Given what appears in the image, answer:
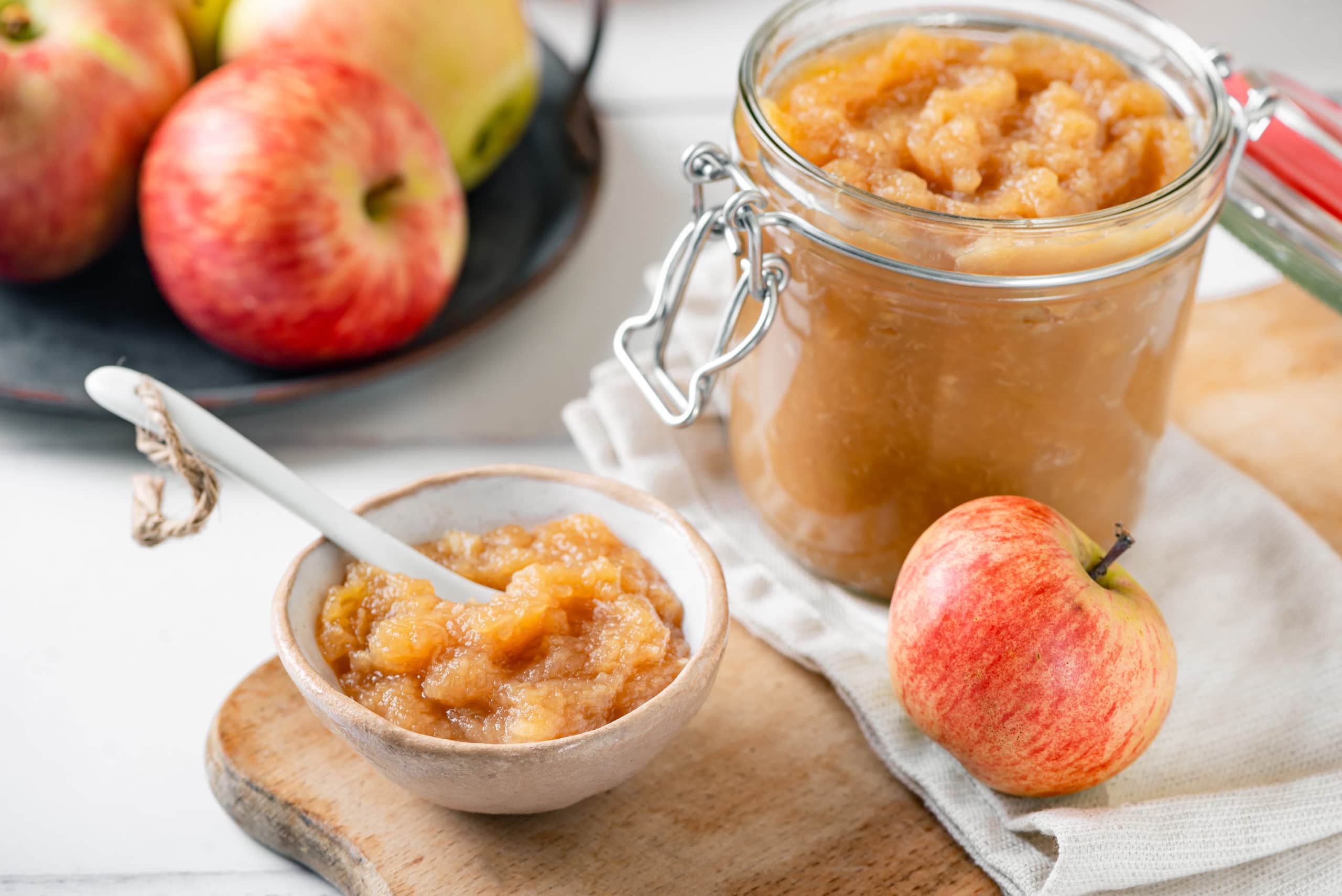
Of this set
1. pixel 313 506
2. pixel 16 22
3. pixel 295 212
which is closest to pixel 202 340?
pixel 295 212

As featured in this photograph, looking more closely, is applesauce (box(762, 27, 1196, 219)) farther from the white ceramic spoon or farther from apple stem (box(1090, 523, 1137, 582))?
the white ceramic spoon

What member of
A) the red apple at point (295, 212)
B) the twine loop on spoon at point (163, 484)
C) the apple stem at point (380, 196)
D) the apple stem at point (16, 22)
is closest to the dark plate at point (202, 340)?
the red apple at point (295, 212)

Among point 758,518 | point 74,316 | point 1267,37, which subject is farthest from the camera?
point 1267,37

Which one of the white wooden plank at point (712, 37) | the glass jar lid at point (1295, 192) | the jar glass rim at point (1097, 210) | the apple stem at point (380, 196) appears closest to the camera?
the jar glass rim at point (1097, 210)

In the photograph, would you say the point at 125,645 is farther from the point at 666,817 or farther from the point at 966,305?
the point at 966,305

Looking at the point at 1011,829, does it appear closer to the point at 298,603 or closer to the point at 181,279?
the point at 298,603

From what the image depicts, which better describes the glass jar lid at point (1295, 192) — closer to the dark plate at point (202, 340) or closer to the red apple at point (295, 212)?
the dark plate at point (202, 340)

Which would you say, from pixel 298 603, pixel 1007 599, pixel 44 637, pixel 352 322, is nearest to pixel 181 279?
pixel 352 322

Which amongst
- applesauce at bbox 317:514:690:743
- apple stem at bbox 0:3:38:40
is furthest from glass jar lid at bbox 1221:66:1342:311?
apple stem at bbox 0:3:38:40
